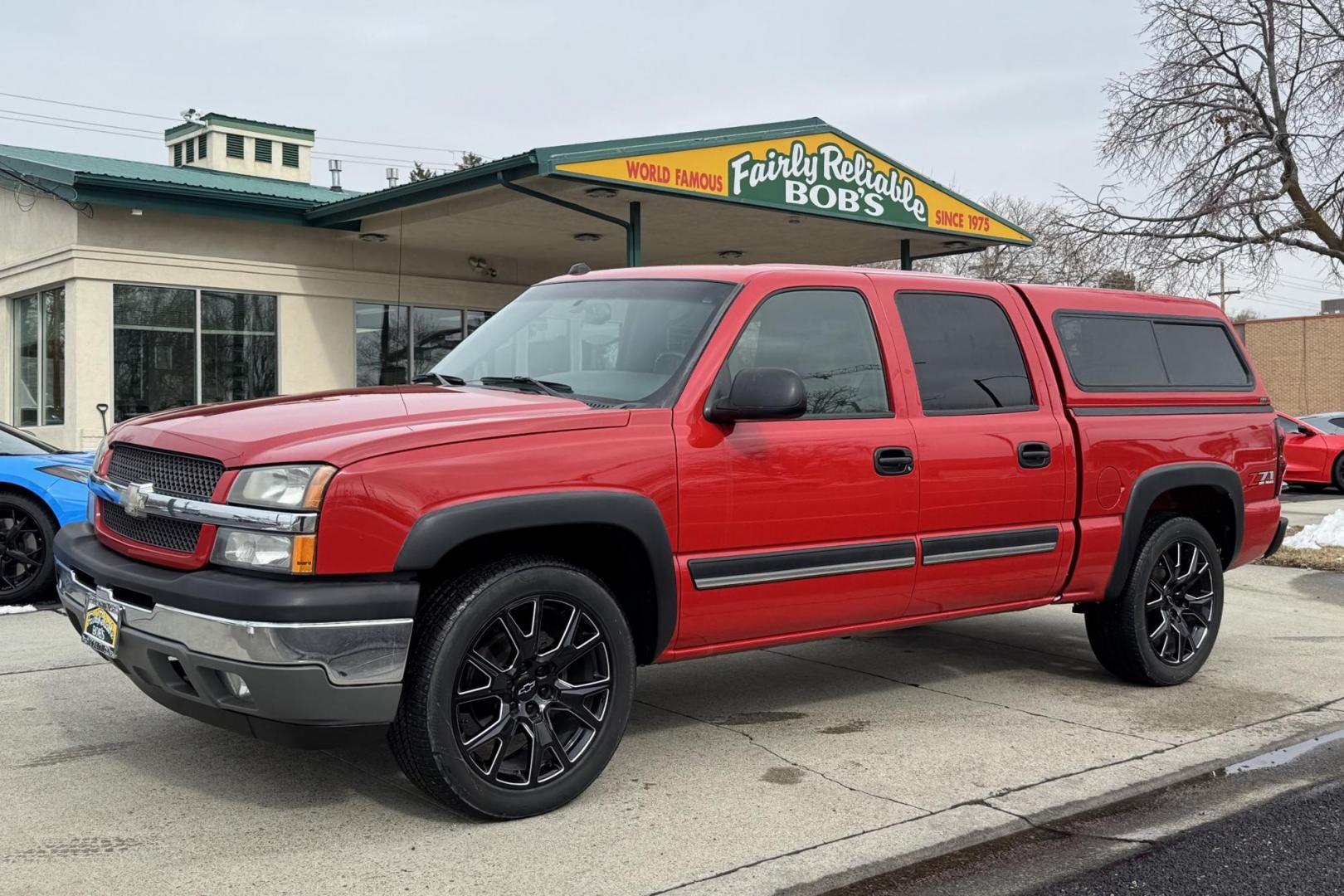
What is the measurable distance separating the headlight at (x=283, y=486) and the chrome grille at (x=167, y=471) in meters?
0.14

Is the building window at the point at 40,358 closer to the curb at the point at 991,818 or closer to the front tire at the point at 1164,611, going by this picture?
the front tire at the point at 1164,611

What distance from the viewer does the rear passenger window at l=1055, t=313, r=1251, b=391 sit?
615 cm

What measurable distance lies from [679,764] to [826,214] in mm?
11811

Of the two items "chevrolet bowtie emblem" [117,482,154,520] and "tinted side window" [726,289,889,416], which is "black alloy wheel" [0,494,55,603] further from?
"tinted side window" [726,289,889,416]

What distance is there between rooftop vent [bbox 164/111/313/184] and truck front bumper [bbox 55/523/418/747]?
116ft

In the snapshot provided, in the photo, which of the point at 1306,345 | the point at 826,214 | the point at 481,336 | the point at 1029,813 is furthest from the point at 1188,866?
the point at 1306,345

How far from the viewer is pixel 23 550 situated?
8594mm

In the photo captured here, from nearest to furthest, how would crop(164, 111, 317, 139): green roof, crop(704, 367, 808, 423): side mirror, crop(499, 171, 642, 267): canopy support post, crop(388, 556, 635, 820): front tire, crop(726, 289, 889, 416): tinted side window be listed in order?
crop(388, 556, 635, 820): front tire
crop(704, 367, 808, 423): side mirror
crop(726, 289, 889, 416): tinted side window
crop(499, 171, 642, 267): canopy support post
crop(164, 111, 317, 139): green roof

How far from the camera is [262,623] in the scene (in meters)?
3.75

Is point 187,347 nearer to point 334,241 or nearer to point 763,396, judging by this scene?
point 334,241

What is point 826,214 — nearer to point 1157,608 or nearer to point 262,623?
point 1157,608

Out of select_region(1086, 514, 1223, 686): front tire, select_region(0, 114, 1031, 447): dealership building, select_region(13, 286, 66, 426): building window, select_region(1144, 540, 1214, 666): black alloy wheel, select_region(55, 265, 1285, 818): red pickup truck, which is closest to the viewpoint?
select_region(55, 265, 1285, 818): red pickup truck

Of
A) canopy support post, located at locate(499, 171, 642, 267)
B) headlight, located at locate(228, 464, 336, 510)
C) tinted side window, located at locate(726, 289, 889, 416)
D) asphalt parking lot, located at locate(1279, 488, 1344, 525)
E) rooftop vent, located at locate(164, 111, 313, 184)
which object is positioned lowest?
asphalt parking lot, located at locate(1279, 488, 1344, 525)

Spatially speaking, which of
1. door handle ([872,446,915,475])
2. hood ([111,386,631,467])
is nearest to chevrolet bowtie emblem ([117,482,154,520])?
hood ([111,386,631,467])
